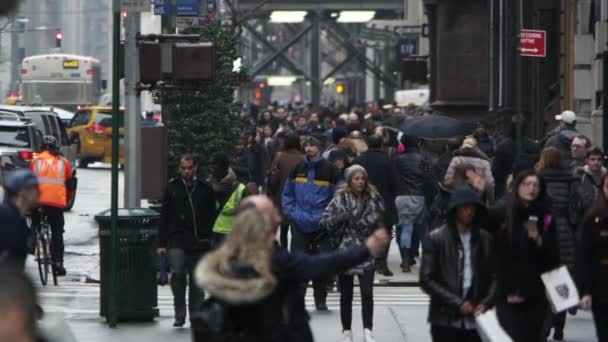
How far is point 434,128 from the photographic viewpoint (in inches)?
895

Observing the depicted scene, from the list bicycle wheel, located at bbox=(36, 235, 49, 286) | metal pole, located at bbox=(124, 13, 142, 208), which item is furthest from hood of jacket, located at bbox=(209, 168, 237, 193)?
bicycle wheel, located at bbox=(36, 235, 49, 286)

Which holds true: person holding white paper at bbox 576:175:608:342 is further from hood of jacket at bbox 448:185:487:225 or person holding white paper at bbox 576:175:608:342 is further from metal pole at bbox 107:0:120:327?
metal pole at bbox 107:0:120:327

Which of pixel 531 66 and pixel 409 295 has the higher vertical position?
pixel 531 66

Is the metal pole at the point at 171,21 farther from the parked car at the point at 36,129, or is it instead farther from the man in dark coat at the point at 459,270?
the man in dark coat at the point at 459,270

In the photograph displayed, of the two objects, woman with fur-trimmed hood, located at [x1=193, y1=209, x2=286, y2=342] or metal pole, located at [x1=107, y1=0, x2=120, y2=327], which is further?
metal pole, located at [x1=107, y1=0, x2=120, y2=327]

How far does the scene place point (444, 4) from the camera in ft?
117

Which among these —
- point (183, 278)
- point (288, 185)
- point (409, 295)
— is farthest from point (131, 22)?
point (409, 295)

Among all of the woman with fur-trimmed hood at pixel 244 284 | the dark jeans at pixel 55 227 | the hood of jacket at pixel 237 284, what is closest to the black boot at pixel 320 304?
the dark jeans at pixel 55 227

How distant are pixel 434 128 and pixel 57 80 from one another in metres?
35.8

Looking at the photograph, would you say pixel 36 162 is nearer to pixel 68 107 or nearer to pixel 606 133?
pixel 606 133

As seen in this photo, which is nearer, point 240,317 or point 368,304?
point 240,317

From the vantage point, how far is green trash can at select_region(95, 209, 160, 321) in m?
14.5

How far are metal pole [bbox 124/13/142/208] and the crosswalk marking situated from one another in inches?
46.2

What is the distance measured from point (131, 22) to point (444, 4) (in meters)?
20.2
